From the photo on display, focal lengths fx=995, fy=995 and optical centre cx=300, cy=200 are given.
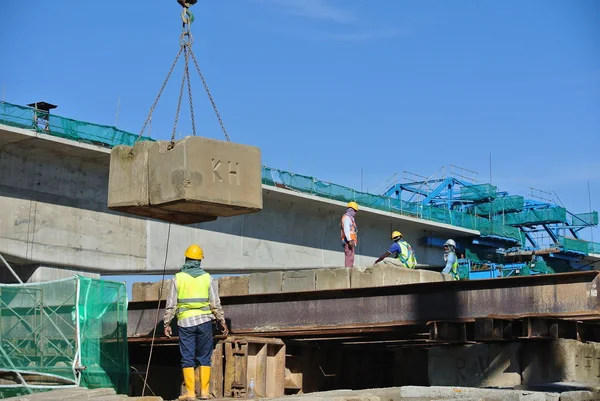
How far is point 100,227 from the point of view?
88.7 feet

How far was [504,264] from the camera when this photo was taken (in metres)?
49.7

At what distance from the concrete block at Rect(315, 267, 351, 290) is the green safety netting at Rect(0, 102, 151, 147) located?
36.3ft

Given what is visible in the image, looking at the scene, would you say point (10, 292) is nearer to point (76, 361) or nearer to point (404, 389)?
point (76, 361)

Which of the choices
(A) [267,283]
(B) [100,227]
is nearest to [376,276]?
(A) [267,283]

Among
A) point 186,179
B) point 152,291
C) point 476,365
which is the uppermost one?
point 186,179

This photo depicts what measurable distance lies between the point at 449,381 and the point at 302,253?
1971 cm

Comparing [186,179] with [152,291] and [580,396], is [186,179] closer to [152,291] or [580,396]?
[580,396]

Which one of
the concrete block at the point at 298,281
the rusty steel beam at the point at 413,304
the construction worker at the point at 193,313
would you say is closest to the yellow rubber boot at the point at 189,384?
the construction worker at the point at 193,313

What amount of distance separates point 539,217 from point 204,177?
41746 mm

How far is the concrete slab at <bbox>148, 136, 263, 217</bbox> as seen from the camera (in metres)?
12.6

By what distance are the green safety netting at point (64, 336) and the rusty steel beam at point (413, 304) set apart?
1.28m

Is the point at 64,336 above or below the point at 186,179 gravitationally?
below

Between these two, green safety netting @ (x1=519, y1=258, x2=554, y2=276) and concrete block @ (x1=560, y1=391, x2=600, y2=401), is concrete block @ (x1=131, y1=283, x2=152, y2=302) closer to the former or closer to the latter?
concrete block @ (x1=560, y1=391, x2=600, y2=401)

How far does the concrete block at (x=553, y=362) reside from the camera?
43.9ft
